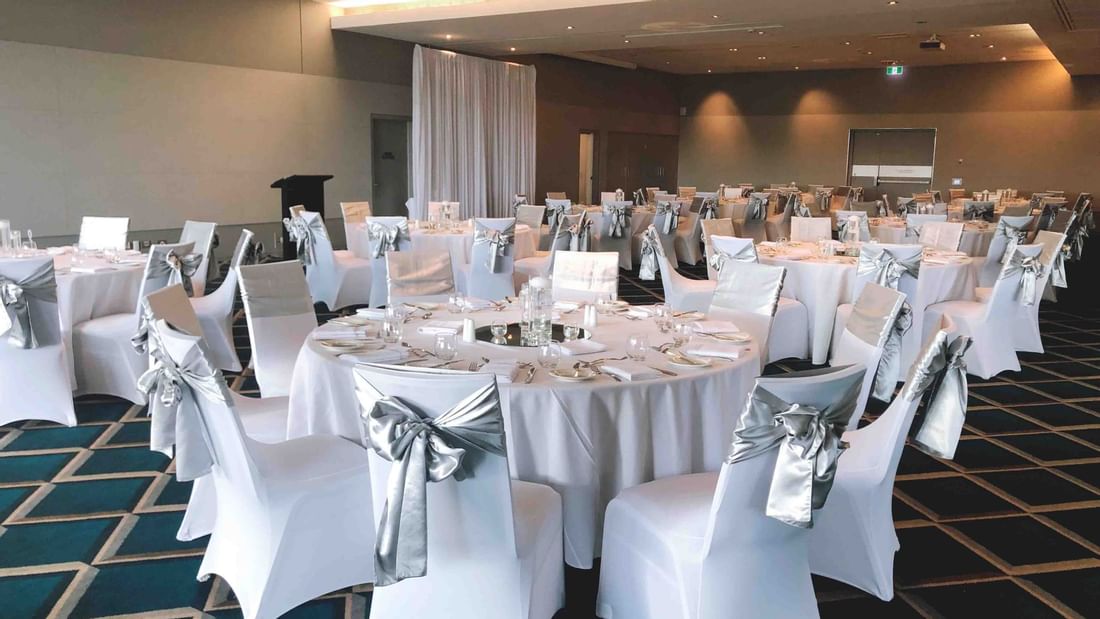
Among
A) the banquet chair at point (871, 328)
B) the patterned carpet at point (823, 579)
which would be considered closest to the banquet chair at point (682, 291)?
the patterned carpet at point (823, 579)

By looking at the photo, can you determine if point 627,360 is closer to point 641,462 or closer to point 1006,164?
point 641,462

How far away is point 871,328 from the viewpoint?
3775mm

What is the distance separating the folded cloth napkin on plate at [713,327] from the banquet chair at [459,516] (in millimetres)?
1353

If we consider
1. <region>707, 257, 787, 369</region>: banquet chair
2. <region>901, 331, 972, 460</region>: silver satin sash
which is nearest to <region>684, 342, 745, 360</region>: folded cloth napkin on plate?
<region>901, 331, 972, 460</region>: silver satin sash

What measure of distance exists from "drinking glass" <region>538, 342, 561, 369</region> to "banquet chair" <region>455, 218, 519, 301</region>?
4106 millimetres

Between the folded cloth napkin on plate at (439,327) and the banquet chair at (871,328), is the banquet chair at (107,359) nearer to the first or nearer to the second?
the folded cloth napkin on plate at (439,327)

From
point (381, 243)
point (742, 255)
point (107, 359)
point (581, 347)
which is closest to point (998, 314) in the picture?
point (742, 255)

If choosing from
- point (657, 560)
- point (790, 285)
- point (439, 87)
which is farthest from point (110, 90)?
point (657, 560)

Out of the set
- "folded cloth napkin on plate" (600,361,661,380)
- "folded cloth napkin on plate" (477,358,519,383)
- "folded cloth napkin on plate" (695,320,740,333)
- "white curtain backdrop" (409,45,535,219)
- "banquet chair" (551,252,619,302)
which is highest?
"white curtain backdrop" (409,45,535,219)

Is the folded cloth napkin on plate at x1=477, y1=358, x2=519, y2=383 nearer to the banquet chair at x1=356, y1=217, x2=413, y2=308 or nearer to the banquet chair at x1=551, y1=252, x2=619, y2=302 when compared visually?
the banquet chair at x1=551, y1=252, x2=619, y2=302

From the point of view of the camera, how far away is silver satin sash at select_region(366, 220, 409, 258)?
301 inches

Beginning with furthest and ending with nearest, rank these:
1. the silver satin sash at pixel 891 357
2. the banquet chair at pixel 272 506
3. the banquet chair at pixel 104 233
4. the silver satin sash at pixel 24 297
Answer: the banquet chair at pixel 104 233 → the silver satin sash at pixel 24 297 → the silver satin sash at pixel 891 357 → the banquet chair at pixel 272 506

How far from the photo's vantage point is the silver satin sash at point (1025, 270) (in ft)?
19.6

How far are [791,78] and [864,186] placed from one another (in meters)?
3.13
